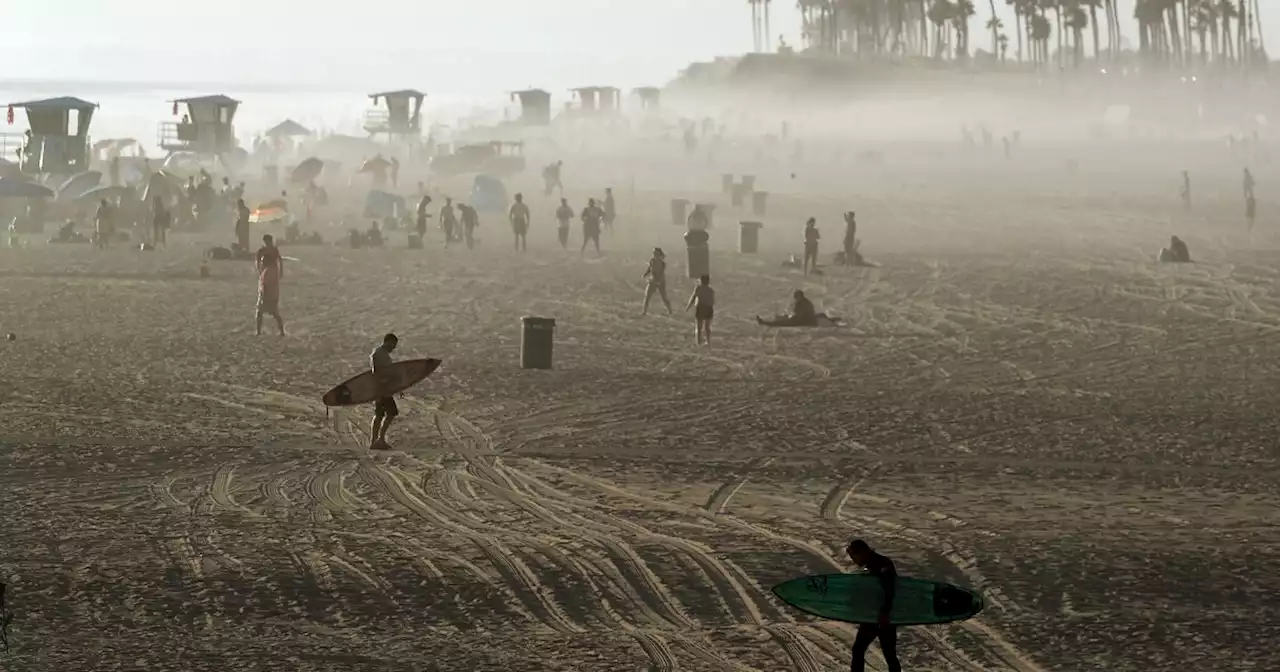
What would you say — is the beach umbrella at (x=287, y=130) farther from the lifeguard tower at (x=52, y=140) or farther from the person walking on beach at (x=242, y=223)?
the person walking on beach at (x=242, y=223)

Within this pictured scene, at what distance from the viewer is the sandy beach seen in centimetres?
945

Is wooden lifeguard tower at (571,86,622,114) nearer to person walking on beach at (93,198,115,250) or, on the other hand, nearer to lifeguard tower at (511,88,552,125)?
lifeguard tower at (511,88,552,125)

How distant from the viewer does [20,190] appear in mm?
42781

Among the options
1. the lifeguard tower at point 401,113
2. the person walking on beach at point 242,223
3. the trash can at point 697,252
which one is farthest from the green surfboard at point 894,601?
the lifeguard tower at point 401,113

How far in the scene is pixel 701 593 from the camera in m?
10.2

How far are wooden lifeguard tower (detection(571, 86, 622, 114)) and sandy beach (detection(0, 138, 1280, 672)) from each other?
266 feet

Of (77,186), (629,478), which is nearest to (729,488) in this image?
(629,478)

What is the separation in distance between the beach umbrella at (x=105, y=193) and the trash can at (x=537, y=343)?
91.7ft

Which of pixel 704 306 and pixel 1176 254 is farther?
pixel 1176 254

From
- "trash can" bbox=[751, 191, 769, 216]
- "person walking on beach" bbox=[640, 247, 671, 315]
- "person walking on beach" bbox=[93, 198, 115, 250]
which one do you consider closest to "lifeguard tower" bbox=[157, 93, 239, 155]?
"trash can" bbox=[751, 191, 769, 216]

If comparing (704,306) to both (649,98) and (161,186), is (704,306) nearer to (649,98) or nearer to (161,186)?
(161,186)

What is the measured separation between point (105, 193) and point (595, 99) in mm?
69988

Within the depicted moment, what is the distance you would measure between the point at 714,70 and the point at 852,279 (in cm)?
10913

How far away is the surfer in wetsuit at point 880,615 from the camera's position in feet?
26.7
